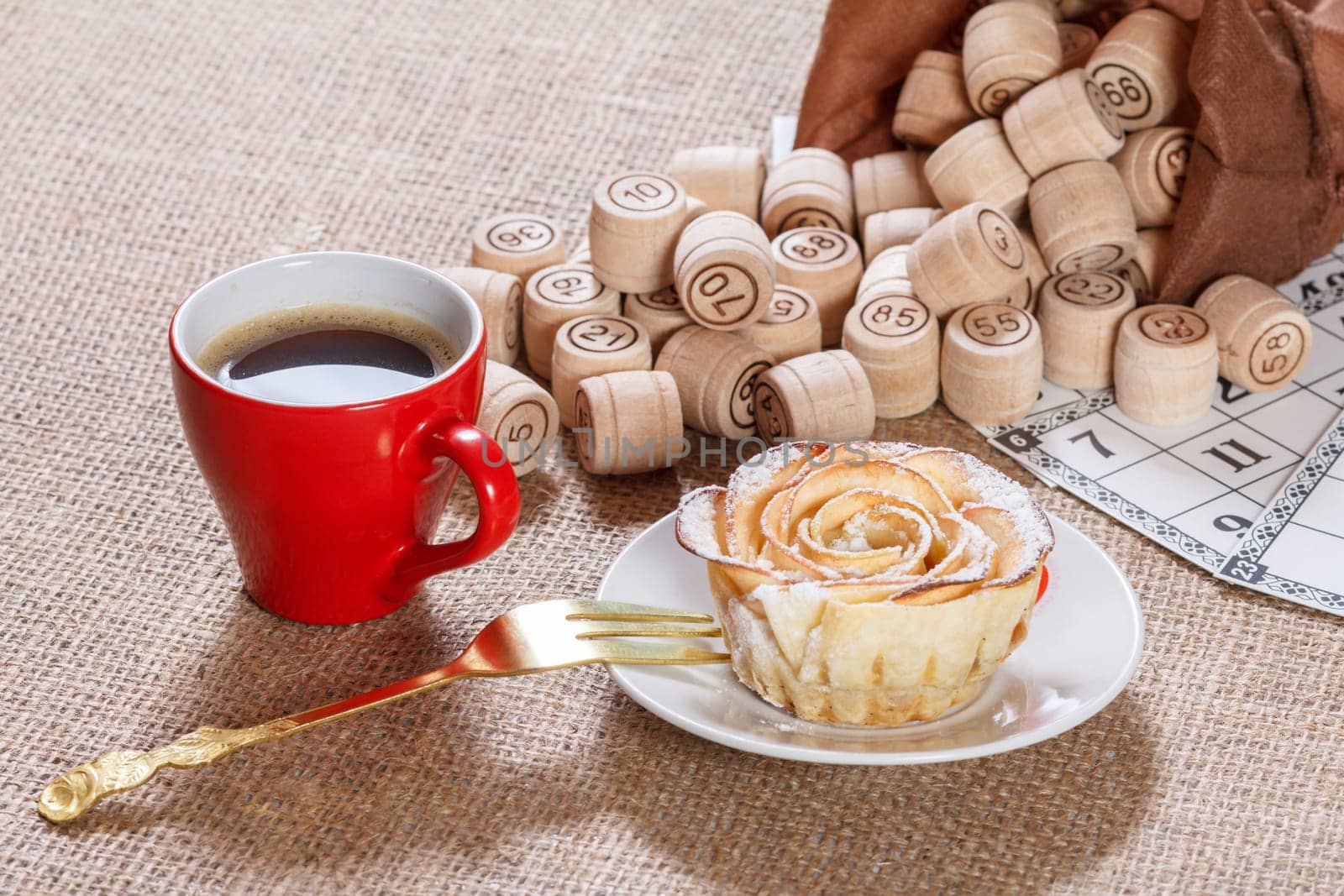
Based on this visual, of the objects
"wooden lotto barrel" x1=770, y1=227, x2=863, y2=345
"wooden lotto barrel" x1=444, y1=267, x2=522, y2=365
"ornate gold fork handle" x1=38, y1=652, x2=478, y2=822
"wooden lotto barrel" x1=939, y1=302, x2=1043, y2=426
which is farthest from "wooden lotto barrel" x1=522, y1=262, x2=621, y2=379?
"ornate gold fork handle" x1=38, y1=652, x2=478, y2=822

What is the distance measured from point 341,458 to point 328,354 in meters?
0.09

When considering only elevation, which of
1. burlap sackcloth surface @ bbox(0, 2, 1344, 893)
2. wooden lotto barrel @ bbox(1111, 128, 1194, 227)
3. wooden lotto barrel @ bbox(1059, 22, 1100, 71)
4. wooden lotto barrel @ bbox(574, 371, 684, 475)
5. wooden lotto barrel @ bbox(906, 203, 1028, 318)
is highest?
wooden lotto barrel @ bbox(1059, 22, 1100, 71)

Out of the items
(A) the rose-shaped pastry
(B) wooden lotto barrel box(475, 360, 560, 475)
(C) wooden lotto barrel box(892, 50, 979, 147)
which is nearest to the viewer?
(A) the rose-shaped pastry

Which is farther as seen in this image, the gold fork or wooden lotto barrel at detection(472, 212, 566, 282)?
wooden lotto barrel at detection(472, 212, 566, 282)

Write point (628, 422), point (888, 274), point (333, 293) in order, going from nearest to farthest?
point (333, 293), point (628, 422), point (888, 274)

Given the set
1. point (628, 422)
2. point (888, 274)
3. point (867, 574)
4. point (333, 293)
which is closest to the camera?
point (867, 574)

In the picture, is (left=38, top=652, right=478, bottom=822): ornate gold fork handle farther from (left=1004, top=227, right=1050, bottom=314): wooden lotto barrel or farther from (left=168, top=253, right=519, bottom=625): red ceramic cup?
(left=1004, top=227, right=1050, bottom=314): wooden lotto barrel

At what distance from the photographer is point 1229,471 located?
0.97 m

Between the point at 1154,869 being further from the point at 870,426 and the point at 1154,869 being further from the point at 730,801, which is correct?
the point at 870,426

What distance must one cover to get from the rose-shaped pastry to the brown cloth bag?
378 millimetres

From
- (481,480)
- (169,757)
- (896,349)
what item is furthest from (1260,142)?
(169,757)

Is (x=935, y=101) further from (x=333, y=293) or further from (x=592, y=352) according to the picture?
(x=333, y=293)

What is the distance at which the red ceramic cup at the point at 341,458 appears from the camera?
2.41 ft

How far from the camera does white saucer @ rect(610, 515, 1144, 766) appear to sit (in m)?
0.69
